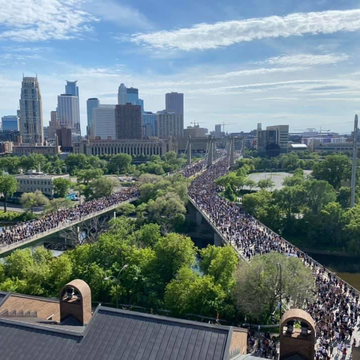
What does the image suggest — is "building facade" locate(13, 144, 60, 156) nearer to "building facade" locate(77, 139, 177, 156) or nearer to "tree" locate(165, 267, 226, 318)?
"building facade" locate(77, 139, 177, 156)

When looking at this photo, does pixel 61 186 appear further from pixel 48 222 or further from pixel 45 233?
pixel 45 233

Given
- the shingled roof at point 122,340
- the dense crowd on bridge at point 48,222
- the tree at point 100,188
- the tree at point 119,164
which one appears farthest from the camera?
the tree at point 119,164

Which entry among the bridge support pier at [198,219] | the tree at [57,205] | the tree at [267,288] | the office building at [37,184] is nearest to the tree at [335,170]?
the bridge support pier at [198,219]

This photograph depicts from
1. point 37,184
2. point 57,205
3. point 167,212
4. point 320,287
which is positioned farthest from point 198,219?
point 37,184

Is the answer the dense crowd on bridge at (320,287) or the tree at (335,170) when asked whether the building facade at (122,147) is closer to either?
the tree at (335,170)

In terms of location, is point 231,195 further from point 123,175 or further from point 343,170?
point 123,175

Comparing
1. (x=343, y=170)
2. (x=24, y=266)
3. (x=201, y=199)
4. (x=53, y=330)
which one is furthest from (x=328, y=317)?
(x=343, y=170)
